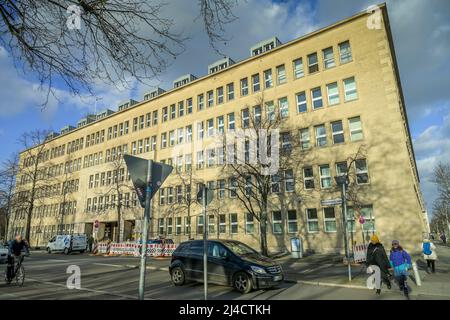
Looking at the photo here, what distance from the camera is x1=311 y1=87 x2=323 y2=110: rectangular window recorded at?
26647 millimetres

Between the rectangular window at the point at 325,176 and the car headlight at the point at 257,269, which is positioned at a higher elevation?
the rectangular window at the point at 325,176

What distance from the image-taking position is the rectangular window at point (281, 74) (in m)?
29.4

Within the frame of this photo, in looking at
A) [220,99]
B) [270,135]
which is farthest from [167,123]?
[270,135]

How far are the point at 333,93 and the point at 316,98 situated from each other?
1489 mm

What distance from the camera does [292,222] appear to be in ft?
85.5

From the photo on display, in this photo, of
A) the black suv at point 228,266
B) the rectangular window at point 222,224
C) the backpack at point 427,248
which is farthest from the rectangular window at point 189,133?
the backpack at point 427,248

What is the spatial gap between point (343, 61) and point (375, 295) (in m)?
21.7

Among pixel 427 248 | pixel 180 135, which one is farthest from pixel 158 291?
pixel 180 135

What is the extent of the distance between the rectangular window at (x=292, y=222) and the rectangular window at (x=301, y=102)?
29.6 feet

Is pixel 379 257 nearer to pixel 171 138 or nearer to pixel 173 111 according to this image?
pixel 171 138

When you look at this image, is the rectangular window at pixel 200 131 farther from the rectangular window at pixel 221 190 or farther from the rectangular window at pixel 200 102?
the rectangular window at pixel 221 190

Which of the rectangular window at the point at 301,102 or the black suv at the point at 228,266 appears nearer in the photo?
the black suv at the point at 228,266

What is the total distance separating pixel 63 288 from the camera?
10.5m
